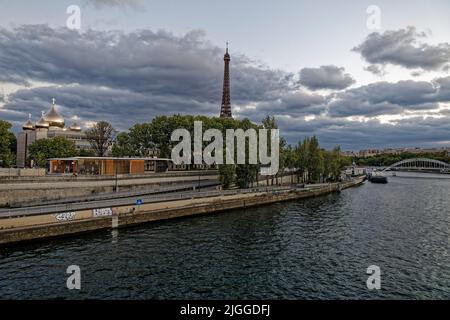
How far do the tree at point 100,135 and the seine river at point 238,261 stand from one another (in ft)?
202

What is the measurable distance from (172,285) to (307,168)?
80.0 metres

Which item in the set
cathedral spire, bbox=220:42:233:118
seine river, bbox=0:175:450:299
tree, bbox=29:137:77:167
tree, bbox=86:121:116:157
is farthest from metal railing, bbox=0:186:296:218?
cathedral spire, bbox=220:42:233:118

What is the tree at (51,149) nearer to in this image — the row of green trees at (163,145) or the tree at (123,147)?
the row of green trees at (163,145)

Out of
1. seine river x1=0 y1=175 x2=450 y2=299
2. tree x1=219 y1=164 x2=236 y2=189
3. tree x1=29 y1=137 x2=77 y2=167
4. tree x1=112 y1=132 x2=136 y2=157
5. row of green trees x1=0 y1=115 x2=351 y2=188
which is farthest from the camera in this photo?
tree x1=112 y1=132 x2=136 y2=157

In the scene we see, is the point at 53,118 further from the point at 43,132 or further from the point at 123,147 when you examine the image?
the point at 123,147

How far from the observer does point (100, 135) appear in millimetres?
96938

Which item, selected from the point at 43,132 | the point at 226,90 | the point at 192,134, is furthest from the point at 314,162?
the point at 43,132

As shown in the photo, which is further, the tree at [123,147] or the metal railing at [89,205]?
the tree at [123,147]

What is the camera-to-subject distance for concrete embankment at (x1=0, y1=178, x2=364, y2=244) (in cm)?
3197

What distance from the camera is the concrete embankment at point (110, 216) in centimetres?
3197

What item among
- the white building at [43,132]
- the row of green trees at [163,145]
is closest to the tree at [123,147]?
the row of green trees at [163,145]

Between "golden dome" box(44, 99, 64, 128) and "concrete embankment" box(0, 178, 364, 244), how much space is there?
91.3 metres

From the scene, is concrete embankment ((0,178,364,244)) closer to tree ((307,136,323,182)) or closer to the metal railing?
the metal railing

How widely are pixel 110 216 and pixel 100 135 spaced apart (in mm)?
64153
